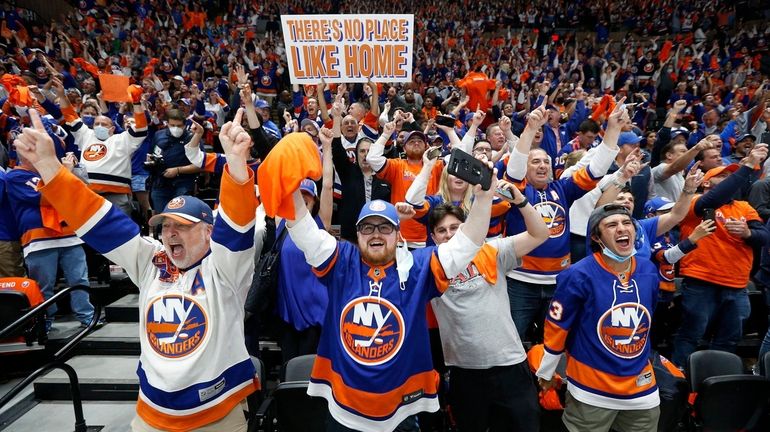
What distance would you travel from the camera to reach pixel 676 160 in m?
4.92

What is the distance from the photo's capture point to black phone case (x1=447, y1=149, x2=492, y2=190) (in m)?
2.19

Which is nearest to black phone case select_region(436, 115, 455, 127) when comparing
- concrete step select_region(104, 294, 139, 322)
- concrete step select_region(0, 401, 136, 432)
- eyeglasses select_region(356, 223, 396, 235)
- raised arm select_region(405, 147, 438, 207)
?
raised arm select_region(405, 147, 438, 207)

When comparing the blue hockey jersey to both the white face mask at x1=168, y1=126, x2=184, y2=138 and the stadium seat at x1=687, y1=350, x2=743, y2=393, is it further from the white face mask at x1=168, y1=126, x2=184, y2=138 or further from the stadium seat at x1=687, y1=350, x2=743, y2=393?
the white face mask at x1=168, y1=126, x2=184, y2=138

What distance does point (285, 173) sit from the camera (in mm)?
2035

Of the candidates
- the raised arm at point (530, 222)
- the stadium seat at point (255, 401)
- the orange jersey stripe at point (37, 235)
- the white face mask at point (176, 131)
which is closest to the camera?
the raised arm at point (530, 222)

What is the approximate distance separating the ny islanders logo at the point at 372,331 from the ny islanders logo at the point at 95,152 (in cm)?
445

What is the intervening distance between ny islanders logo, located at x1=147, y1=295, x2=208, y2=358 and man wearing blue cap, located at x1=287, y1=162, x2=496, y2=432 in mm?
588

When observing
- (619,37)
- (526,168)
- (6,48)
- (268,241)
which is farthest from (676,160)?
(619,37)

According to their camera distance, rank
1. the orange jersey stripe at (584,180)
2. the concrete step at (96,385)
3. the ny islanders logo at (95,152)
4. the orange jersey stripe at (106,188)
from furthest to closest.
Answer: the ny islanders logo at (95,152)
the orange jersey stripe at (106,188)
the concrete step at (96,385)
the orange jersey stripe at (584,180)

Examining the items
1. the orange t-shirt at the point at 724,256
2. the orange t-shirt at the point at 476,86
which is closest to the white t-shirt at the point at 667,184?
the orange t-shirt at the point at 724,256

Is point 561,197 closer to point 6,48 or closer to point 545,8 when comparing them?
point 6,48

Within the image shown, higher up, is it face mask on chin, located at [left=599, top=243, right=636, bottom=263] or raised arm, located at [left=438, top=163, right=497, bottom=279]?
raised arm, located at [left=438, top=163, right=497, bottom=279]

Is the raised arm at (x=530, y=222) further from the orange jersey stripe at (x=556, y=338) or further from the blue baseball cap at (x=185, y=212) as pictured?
the blue baseball cap at (x=185, y=212)

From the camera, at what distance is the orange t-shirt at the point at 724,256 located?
3.80 meters
